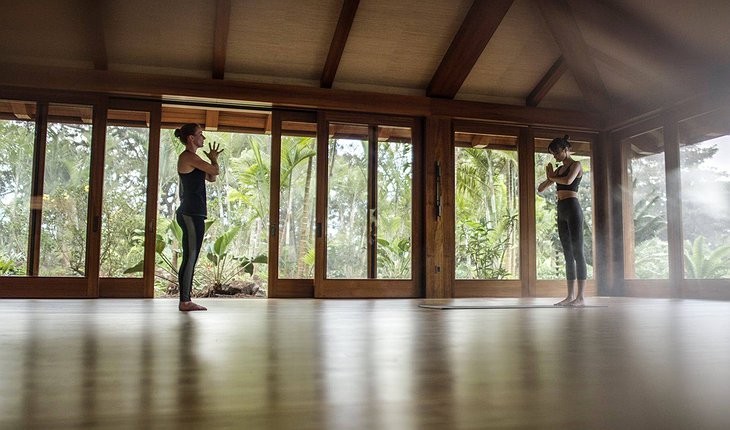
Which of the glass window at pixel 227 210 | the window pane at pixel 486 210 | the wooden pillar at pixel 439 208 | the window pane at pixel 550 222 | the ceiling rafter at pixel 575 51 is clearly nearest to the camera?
the ceiling rafter at pixel 575 51

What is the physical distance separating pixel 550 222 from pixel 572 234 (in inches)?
123

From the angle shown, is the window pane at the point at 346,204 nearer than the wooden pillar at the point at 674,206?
No

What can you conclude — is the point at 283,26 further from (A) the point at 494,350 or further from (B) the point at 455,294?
(A) the point at 494,350

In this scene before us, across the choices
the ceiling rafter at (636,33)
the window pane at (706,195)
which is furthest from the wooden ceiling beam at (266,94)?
the window pane at (706,195)

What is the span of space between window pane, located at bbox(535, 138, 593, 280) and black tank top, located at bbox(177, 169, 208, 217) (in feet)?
15.3

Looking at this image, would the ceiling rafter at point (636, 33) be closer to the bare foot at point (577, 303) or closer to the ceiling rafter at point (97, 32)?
the bare foot at point (577, 303)

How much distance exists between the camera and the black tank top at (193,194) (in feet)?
10.5

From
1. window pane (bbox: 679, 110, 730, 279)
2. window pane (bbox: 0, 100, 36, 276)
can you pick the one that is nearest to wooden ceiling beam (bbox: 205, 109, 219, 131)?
window pane (bbox: 0, 100, 36, 276)

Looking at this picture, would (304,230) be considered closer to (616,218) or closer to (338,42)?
(338,42)

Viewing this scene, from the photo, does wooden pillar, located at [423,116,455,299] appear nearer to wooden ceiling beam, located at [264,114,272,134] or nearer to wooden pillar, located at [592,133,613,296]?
wooden pillar, located at [592,133,613,296]

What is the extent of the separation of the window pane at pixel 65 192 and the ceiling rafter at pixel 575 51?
4.86 meters

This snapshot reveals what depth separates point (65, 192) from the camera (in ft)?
18.8

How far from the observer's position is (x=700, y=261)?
5.95m

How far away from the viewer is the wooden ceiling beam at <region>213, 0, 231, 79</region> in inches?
209
